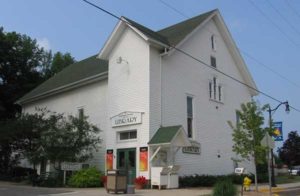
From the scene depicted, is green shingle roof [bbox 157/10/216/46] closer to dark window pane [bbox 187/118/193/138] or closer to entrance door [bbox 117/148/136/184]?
dark window pane [bbox 187/118/193/138]

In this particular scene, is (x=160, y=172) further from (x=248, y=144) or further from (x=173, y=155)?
(x=248, y=144)

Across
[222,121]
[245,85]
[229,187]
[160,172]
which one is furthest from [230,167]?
[229,187]

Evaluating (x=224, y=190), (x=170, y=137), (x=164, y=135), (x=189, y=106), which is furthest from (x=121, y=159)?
(x=224, y=190)

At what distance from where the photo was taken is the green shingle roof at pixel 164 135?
25.2 meters

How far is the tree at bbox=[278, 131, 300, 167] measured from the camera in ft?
227

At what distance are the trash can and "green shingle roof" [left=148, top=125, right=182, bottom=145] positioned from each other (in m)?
5.75

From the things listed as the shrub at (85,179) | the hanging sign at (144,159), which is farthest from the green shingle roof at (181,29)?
the shrub at (85,179)

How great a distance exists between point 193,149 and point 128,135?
4758 millimetres

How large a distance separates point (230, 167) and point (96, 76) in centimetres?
1270

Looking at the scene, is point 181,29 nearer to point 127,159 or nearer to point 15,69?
point 127,159

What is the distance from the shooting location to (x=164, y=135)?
84.6 ft

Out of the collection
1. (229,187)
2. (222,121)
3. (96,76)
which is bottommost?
(229,187)

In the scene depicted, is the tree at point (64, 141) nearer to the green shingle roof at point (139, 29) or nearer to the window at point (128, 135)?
the window at point (128, 135)

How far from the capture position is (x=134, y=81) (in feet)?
91.9
